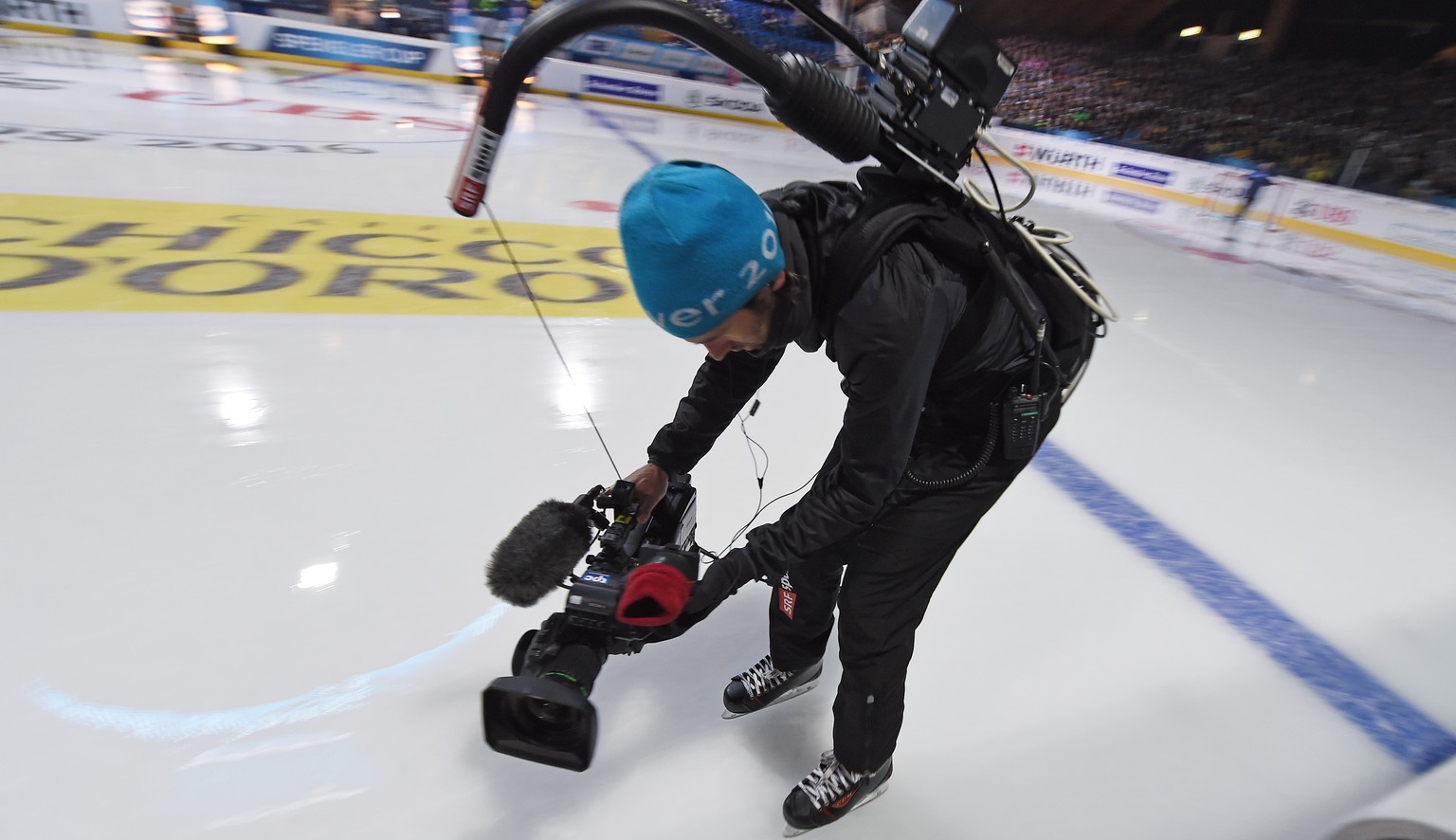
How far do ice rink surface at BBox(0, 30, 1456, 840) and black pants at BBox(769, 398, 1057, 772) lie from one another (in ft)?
0.69

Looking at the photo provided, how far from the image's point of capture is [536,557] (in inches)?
40.8

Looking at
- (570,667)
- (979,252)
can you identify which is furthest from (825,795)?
(979,252)

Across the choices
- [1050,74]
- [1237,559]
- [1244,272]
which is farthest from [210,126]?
[1050,74]

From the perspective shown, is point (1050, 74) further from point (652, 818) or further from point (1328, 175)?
point (652, 818)

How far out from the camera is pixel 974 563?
1.94 meters

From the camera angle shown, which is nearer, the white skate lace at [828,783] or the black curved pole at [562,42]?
the black curved pole at [562,42]

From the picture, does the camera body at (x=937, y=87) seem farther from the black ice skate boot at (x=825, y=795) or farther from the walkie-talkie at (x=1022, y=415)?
the black ice skate boot at (x=825, y=795)

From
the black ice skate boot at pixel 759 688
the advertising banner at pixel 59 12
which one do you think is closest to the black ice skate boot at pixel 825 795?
the black ice skate boot at pixel 759 688

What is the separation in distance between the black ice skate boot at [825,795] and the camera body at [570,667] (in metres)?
0.44

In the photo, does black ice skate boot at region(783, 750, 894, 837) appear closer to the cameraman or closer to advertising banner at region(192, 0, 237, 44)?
the cameraman

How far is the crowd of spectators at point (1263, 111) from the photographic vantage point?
6.83 m

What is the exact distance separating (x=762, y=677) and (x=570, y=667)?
0.61m

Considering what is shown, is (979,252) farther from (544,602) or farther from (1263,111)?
(1263,111)

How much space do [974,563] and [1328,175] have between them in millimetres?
7925
